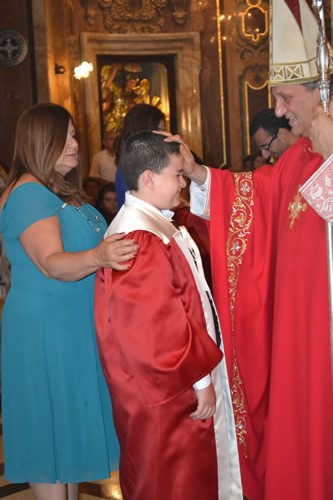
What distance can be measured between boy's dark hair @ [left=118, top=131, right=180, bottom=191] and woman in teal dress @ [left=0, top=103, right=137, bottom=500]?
0.32 metres

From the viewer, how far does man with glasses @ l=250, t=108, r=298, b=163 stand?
173 inches

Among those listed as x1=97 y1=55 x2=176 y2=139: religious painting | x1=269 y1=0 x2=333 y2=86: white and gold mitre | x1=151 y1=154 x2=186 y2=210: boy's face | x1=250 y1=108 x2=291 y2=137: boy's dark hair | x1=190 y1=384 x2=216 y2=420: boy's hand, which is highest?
x1=97 y1=55 x2=176 y2=139: religious painting

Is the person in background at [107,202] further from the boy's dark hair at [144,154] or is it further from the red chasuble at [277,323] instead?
the boy's dark hair at [144,154]

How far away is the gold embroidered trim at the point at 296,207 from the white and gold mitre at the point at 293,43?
405 mm

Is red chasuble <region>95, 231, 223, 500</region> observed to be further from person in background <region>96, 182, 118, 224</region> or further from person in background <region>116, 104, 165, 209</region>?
person in background <region>96, 182, 118, 224</region>

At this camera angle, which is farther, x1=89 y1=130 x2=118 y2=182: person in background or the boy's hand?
x1=89 y1=130 x2=118 y2=182: person in background

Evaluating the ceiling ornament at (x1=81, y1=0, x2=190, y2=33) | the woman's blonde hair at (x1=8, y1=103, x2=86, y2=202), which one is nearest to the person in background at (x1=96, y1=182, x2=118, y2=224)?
the woman's blonde hair at (x1=8, y1=103, x2=86, y2=202)

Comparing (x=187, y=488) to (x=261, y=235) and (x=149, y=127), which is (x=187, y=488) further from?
(x=149, y=127)

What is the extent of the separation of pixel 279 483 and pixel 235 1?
8.47 meters

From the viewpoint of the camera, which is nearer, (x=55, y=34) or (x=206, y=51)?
(x=55, y=34)

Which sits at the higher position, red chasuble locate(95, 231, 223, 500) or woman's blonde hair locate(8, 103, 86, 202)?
woman's blonde hair locate(8, 103, 86, 202)

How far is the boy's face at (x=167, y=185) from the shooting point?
8.13 ft

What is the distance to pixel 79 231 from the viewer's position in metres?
2.76

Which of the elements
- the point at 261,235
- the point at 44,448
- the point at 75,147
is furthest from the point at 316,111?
the point at 44,448
